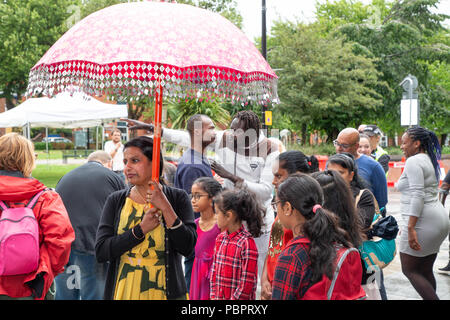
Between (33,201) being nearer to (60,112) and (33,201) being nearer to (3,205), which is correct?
(3,205)

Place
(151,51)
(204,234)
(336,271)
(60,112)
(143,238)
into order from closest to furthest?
(336,271) < (151,51) < (143,238) < (204,234) < (60,112)

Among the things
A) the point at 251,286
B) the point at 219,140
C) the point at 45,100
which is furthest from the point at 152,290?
the point at 45,100

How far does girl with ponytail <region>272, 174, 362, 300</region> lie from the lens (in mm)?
2453

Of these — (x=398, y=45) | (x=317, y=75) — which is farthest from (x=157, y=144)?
(x=398, y=45)

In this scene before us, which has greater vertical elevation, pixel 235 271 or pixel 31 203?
pixel 31 203

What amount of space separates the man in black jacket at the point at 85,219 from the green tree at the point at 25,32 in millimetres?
21599

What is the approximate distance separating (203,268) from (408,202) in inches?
91.6

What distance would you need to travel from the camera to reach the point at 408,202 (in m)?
4.88

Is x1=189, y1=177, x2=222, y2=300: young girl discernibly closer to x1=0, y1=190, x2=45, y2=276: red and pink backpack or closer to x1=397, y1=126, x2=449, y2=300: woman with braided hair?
x1=0, y1=190, x2=45, y2=276: red and pink backpack

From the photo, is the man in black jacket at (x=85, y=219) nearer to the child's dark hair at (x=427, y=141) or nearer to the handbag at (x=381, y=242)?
the handbag at (x=381, y=242)

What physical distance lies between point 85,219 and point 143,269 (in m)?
1.95

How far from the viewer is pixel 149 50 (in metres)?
2.75

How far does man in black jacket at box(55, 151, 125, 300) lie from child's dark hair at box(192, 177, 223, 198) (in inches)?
37.7

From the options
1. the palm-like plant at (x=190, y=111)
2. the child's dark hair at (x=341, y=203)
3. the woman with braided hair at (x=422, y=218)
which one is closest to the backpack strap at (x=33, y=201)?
the child's dark hair at (x=341, y=203)
